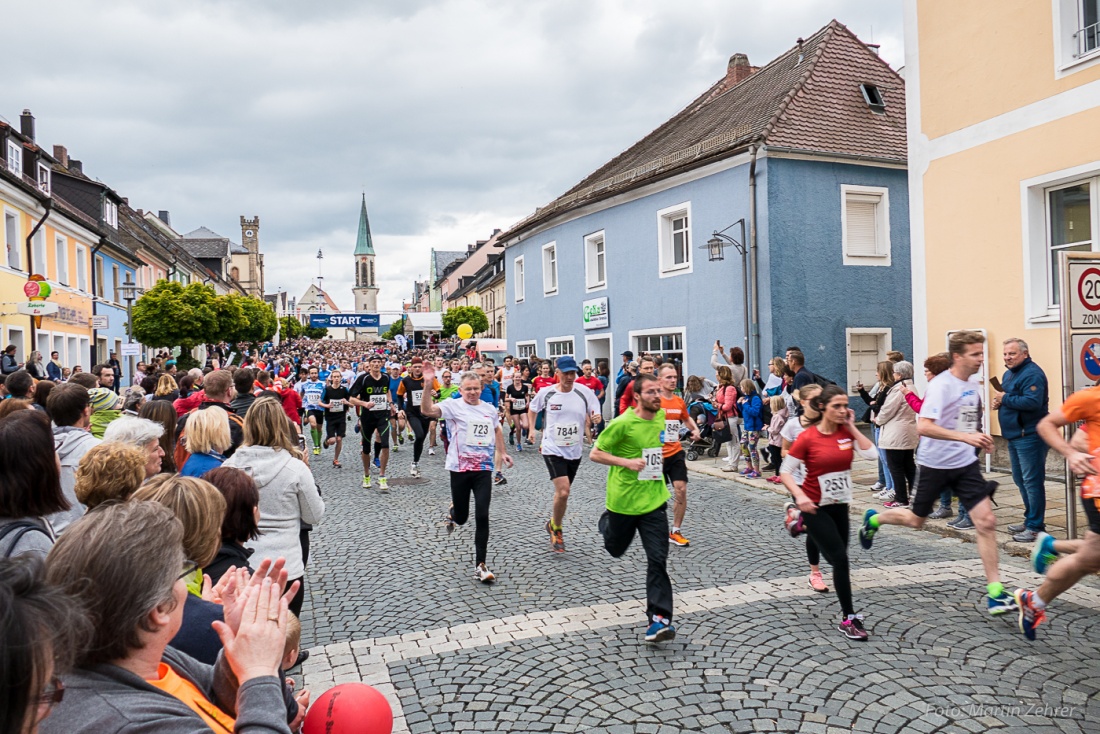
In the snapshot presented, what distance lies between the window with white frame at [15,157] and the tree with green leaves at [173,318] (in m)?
6.43

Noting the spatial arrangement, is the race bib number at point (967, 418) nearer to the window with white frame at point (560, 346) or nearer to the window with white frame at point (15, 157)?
the window with white frame at point (560, 346)

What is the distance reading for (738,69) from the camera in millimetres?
24172

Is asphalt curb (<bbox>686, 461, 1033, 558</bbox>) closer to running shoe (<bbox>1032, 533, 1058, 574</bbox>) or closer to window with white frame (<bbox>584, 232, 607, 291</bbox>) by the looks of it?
running shoe (<bbox>1032, 533, 1058, 574</bbox>)

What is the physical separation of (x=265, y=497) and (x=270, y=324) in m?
48.1

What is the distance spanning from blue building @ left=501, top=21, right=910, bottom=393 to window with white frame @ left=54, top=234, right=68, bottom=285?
18.4 m

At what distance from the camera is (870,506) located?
30.5 ft

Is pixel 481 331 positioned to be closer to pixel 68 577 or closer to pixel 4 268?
pixel 4 268

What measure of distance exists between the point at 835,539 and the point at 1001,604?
1.23m

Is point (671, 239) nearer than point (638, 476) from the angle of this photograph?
No

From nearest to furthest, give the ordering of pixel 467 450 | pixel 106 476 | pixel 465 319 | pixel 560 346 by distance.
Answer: pixel 106 476
pixel 467 450
pixel 560 346
pixel 465 319

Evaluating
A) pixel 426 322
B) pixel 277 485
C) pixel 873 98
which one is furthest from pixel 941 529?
pixel 426 322

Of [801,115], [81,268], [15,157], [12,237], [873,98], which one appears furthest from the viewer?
[81,268]

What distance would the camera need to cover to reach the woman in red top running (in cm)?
511

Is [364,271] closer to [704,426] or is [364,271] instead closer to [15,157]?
[15,157]
